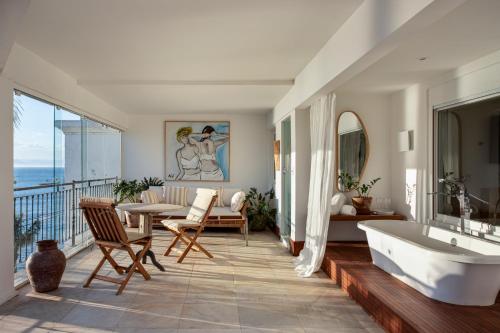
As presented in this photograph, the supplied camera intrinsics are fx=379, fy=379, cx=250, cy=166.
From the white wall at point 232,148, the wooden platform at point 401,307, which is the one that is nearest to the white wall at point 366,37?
the wooden platform at point 401,307

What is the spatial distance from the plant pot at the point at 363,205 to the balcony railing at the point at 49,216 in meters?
4.01

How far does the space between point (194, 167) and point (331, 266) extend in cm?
458

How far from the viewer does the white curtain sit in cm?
429

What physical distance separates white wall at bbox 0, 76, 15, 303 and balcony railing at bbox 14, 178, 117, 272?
0.46 metres

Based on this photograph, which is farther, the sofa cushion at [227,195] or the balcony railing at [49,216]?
the sofa cushion at [227,195]

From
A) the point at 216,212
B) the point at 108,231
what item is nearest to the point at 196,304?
the point at 108,231

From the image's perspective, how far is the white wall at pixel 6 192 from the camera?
348 cm

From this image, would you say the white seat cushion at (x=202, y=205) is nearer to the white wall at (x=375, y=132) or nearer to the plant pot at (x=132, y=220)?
the white wall at (x=375, y=132)

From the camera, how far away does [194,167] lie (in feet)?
27.0

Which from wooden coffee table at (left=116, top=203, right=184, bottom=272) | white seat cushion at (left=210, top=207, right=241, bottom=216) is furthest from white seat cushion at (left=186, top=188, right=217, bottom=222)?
white seat cushion at (left=210, top=207, right=241, bottom=216)

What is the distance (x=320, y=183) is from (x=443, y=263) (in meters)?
1.73

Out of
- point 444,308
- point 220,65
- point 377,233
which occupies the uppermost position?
point 220,65

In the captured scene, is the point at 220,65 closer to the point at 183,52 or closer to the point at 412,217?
the point at 183,52

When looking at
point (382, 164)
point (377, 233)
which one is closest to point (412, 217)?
point (382, 164)
